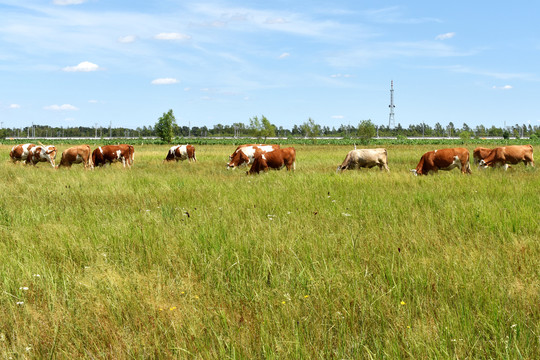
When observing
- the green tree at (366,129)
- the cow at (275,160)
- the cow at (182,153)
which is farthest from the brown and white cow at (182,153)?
the green tree at (366,129)

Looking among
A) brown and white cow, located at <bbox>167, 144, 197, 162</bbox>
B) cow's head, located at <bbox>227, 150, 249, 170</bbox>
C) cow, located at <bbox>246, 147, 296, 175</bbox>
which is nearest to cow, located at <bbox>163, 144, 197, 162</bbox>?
brown and white cow, located at <bbox>167, 144, 197, 162</bbox>

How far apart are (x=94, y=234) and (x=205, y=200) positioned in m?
3.25

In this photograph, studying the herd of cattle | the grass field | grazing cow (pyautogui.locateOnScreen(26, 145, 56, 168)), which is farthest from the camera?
grazing cow (pyautogui.locateOnScreen(26, 145, 56, 168))

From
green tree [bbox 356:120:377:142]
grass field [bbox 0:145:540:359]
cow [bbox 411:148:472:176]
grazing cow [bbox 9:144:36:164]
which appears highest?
green tree [bbox 356:120:377:142]

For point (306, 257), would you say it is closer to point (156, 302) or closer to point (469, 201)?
point (156, 302)

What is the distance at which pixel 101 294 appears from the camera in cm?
327

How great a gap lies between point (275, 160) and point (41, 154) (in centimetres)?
1304

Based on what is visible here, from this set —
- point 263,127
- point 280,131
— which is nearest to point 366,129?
point 263,127

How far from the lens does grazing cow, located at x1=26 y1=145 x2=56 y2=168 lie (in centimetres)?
2031

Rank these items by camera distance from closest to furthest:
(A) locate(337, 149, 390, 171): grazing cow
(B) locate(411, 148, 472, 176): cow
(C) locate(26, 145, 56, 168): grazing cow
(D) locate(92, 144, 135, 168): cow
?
(B) locate(411, 148, 472, 176): cow < (A) locate(337, 149, 390, 171): grazing cow < (C) locate(26, 145, 56, 168): grazing cow < (D) locate(92, 144, 135, 168): cow

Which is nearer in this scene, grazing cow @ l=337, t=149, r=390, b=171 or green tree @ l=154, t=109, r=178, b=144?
grazing cow @ l=337, t=149, r=390, b=171

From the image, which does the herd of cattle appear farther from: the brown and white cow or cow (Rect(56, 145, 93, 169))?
the brown and white cow

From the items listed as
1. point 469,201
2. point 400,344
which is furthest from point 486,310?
point 469,201

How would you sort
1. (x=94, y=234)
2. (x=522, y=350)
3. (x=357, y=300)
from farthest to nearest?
(x=94, y=234), (x=357, y=300), (x=522, y=350)
